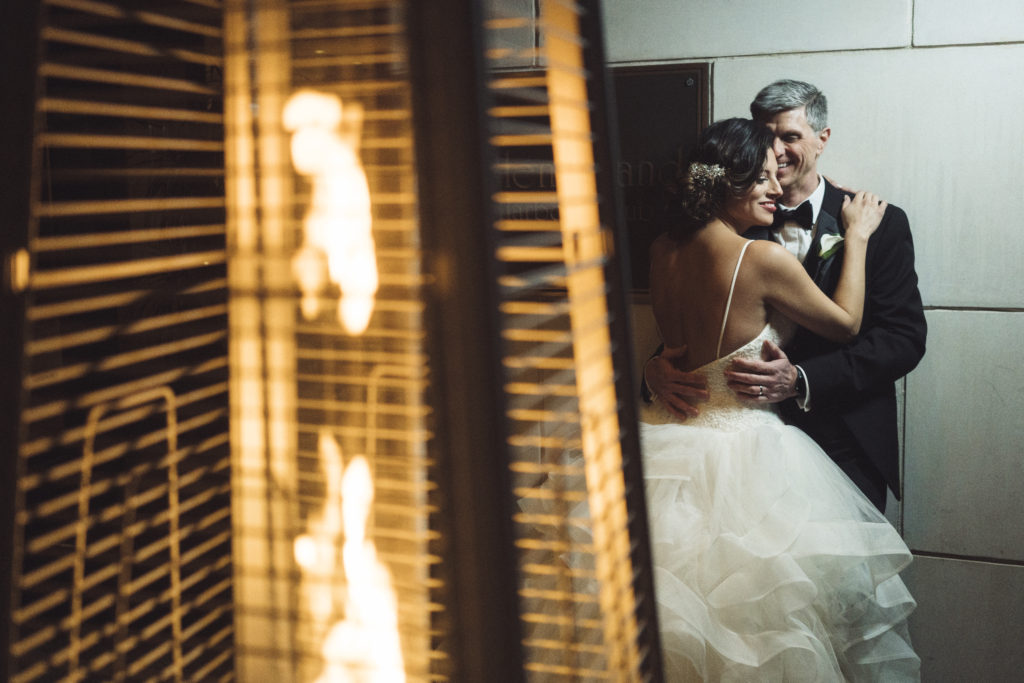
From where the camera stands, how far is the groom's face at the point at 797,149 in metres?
2.66

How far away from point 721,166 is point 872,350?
0.71 metres

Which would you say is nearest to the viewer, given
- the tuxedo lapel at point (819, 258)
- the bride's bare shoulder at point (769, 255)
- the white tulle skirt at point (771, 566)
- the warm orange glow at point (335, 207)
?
the warm orange glow at point (335, 207)

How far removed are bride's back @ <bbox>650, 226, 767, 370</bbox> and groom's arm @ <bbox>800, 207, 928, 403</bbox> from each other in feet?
0.75

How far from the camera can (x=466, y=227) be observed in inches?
22.6

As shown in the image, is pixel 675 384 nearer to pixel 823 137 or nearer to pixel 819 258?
pixel 819 258

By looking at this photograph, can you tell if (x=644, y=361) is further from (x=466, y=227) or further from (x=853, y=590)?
(x=466, y=227)

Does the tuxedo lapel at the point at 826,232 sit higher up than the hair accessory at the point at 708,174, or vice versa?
the hair accessory at the point at 708,174

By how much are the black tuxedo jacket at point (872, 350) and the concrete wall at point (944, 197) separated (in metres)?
0.11

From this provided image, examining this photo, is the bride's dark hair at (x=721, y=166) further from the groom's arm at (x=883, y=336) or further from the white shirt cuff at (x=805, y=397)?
the white shirt cuff at (x=805, y=397)

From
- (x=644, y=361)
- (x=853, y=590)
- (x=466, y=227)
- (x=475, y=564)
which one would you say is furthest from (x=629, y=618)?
(x=644, y=361)

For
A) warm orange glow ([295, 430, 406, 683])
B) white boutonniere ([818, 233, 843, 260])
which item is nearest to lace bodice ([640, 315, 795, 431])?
white boutonniere ([818, 233, 843, 260])

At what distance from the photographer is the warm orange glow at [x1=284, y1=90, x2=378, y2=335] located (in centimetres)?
69

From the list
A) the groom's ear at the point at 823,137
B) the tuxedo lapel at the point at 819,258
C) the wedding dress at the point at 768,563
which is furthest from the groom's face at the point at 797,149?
the wedding dress at the point at 768,563

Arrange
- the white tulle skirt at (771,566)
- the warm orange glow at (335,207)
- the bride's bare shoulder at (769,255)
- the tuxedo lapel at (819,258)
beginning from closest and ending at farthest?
the warm orange glow at (335,207)
the white tulle skirt at (771,566)
the bride's bare shoulder at (769,255)
the tuxedo lapel at (819,258)
